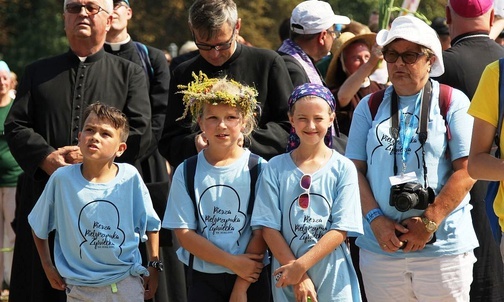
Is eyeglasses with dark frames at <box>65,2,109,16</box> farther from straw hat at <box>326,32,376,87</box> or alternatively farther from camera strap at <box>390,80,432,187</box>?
straw hat at <box>326,32,376,87</box>

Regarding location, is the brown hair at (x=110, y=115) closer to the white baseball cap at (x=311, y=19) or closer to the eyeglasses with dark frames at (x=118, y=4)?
the white baseball cap at (x=311, y=19)

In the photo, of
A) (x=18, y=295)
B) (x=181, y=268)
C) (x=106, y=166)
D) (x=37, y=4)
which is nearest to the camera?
(x=106, y=166)

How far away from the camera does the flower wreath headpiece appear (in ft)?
19.2

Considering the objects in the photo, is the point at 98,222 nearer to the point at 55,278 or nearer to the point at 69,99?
the point at 55,278

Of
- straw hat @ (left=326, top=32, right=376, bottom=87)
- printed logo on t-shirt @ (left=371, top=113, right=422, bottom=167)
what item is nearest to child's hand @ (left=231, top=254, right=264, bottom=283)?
printed logo on t-shirt @ (left=371, top=113, right=422, bottom=167)

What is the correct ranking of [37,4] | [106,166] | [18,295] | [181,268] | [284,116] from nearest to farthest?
[106,166], [284,116], [18,295], [181,268], [37,4]

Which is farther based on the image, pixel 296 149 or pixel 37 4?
→ pixel 37 4

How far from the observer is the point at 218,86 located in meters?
5.93

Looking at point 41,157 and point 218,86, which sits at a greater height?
point 218,86

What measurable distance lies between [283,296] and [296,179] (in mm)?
639

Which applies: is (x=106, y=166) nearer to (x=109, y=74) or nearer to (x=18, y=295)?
(x=109, y=74)

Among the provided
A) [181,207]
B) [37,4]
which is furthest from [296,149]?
[37,4]

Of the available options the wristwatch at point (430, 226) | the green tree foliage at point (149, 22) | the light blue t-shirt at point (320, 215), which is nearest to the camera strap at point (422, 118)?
the wristwatch at point (430, 226)

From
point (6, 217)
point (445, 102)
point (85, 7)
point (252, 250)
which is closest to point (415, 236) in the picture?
point (445, 102)
